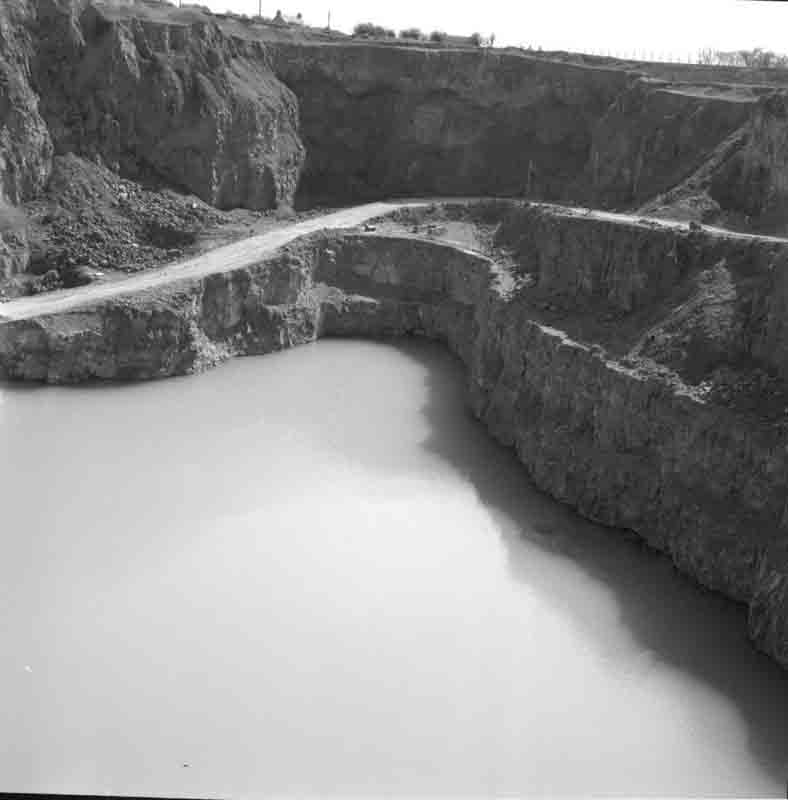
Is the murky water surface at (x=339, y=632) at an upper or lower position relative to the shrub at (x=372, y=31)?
lower

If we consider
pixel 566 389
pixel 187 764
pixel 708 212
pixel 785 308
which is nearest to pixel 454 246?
pixel 708 212

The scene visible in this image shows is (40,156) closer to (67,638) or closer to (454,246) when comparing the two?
(454,246)

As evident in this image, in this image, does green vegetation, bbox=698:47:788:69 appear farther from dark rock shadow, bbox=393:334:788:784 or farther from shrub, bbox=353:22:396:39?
dark rock shadow, bbox=393:334:788:784

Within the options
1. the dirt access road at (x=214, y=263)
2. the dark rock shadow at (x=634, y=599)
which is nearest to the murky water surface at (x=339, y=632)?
the dark rock shadow at (x=634, y=599)

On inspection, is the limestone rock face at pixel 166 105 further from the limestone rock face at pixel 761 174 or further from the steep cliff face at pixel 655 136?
the limestone rock face at pixel 761 174

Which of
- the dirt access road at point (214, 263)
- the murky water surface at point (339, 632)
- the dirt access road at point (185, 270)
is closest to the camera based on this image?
the murky water surface at point (339, 632)

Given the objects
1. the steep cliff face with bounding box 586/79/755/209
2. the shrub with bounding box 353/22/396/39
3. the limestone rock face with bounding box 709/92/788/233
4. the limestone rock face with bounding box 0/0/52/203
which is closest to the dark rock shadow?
the limestone rock face with bounding box 709/92/788/233

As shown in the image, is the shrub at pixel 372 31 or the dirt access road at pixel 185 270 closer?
the dirt access road at pixel 185 270
